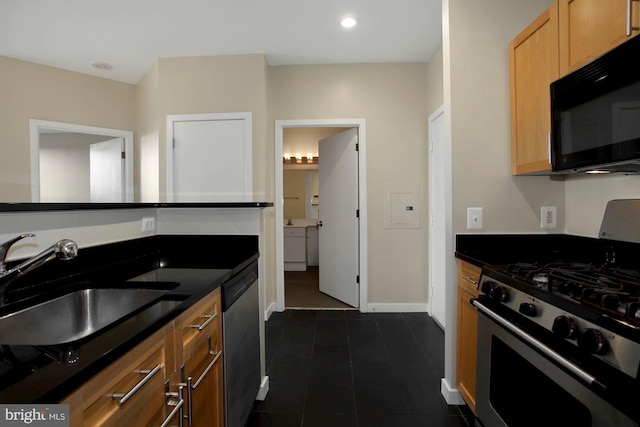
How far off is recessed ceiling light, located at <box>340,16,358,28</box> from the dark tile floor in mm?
2786

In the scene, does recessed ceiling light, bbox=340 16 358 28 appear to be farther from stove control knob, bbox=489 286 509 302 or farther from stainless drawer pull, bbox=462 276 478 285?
stove control knob, bbox=489 286 509 302

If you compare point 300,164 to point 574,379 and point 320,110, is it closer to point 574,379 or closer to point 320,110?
point 320,110

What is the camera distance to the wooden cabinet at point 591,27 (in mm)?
1149

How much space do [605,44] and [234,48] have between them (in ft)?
9.38

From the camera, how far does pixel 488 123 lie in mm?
1889

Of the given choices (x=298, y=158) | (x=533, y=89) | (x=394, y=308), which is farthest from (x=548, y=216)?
(x=298, y=158)

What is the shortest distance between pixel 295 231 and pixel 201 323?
4.29m

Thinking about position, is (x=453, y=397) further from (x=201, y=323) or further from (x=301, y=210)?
(x=301, y=210)

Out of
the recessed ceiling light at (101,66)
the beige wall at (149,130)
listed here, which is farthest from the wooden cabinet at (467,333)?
the recessed ceiling light at (101,66)

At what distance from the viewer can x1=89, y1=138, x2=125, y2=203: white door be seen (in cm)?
272

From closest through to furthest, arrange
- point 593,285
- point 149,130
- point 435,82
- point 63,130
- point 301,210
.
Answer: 1. point 593,285
2. point 63,130
3. point 435,82
4. point 149,130
5. point 301,210

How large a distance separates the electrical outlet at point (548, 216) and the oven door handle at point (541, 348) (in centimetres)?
80

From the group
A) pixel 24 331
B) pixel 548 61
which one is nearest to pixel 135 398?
pixel 24 331

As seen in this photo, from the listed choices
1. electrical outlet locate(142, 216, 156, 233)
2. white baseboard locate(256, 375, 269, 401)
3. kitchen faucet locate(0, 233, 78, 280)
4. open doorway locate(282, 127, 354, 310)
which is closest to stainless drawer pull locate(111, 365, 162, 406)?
kitchen faucet locate(0, 233, 78, 280)
